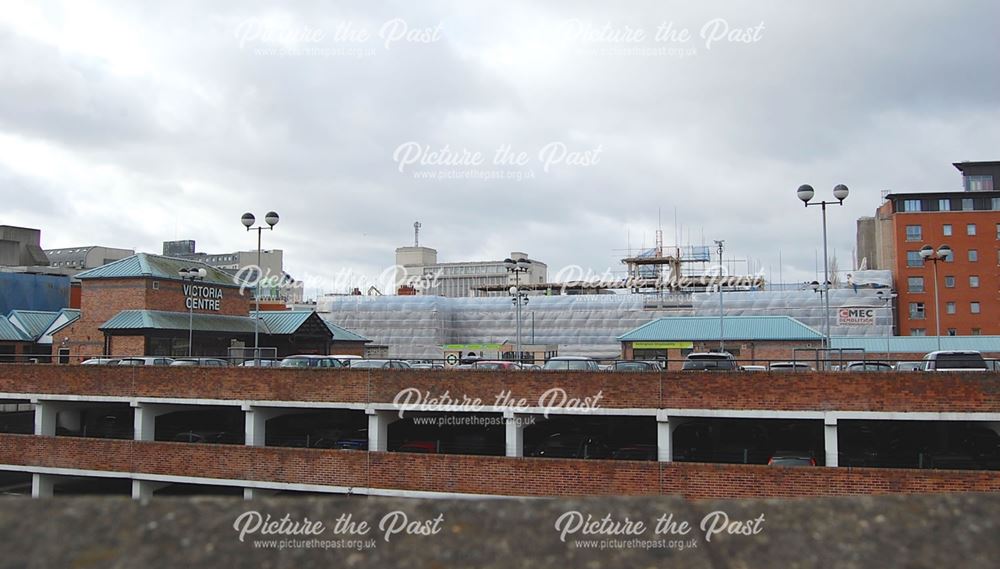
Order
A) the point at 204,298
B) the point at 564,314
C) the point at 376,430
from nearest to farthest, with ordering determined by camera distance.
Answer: the point at 376,430 < the point at 204,298 < the point at 564,314

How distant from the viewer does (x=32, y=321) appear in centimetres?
5044

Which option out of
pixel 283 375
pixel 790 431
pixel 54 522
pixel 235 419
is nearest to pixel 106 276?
pixel 235 419

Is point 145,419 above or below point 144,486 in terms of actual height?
above

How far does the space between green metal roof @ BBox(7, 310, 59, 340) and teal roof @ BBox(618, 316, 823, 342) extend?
39.6 metres

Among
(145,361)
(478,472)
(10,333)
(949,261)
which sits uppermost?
(949,261)

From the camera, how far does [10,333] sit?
4875 cm

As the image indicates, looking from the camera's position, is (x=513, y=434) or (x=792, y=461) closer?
(x=792, y=461)

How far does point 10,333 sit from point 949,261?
77886 millimetres

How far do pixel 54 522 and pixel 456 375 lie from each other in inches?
835

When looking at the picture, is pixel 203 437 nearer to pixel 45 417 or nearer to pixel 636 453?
pixel 45 417

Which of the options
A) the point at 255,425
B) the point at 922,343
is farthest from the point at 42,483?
the point at 922,343

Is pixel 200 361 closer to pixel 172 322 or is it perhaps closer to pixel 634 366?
pixel 172 322

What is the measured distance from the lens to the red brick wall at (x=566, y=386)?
1992 cm

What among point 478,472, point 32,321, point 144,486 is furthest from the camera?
point 32,321
